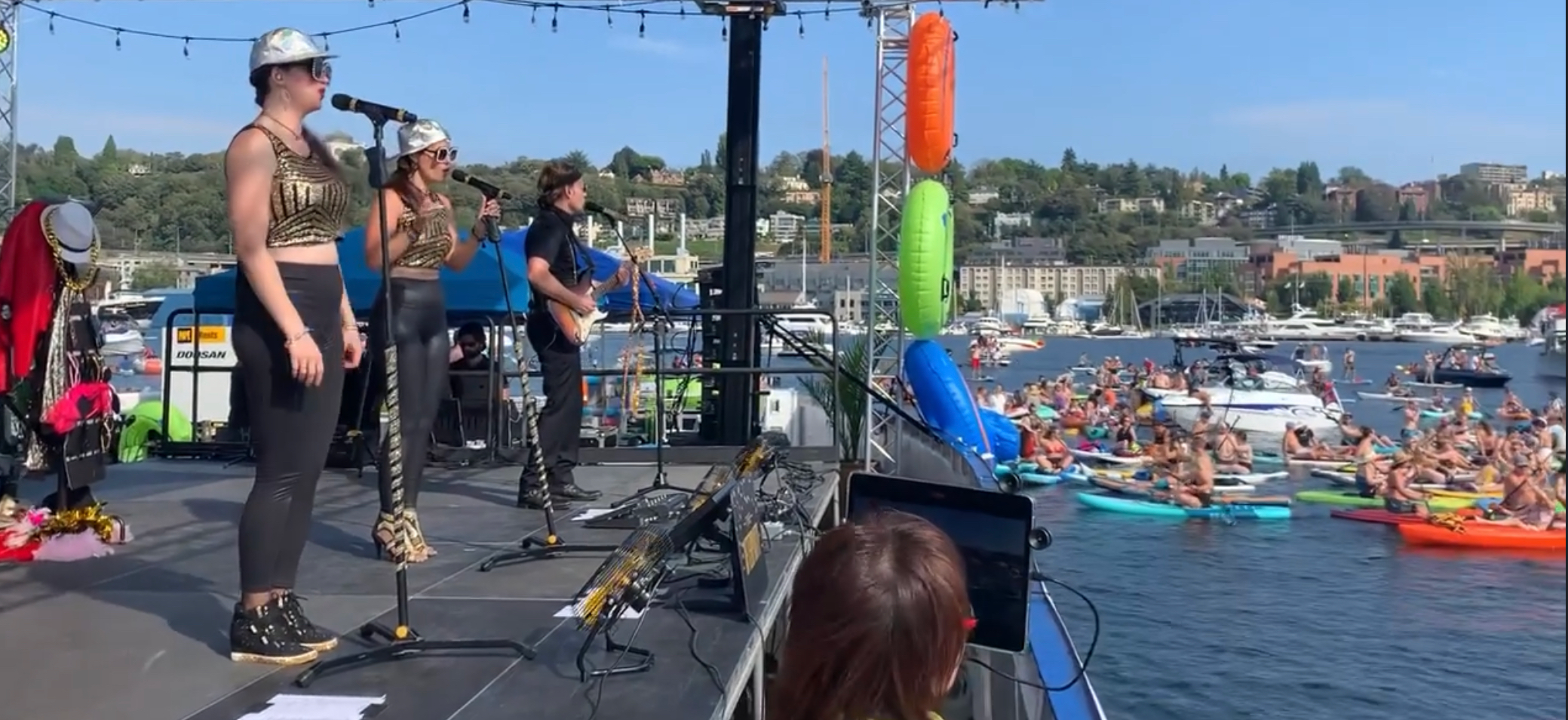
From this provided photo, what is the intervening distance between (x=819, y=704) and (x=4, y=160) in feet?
56.3

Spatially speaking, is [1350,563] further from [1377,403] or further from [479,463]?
[1377,403]

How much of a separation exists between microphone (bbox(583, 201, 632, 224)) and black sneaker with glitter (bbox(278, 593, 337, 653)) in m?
2.66

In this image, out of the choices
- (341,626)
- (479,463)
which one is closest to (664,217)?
(479,463)

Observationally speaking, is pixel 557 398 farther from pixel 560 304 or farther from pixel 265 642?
pixel 265 642

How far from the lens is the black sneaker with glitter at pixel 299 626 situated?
3.54m

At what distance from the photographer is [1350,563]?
65.0 feet

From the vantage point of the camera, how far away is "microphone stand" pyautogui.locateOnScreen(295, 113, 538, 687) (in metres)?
3.45

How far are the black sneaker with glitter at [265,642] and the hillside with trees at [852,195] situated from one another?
3.34 ft

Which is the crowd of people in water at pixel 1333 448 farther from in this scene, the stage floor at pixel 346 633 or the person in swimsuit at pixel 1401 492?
the stage floor at pixel 346 633

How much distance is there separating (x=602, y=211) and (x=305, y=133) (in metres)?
2.51

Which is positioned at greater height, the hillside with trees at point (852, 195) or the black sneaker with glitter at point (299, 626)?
the hillside with trees at point (852, 195)

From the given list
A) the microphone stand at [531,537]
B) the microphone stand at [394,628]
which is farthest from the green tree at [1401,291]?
the microphone stand at [394,628]

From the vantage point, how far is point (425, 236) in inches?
185

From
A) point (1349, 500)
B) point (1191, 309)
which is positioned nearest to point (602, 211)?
point (1349, 500)
